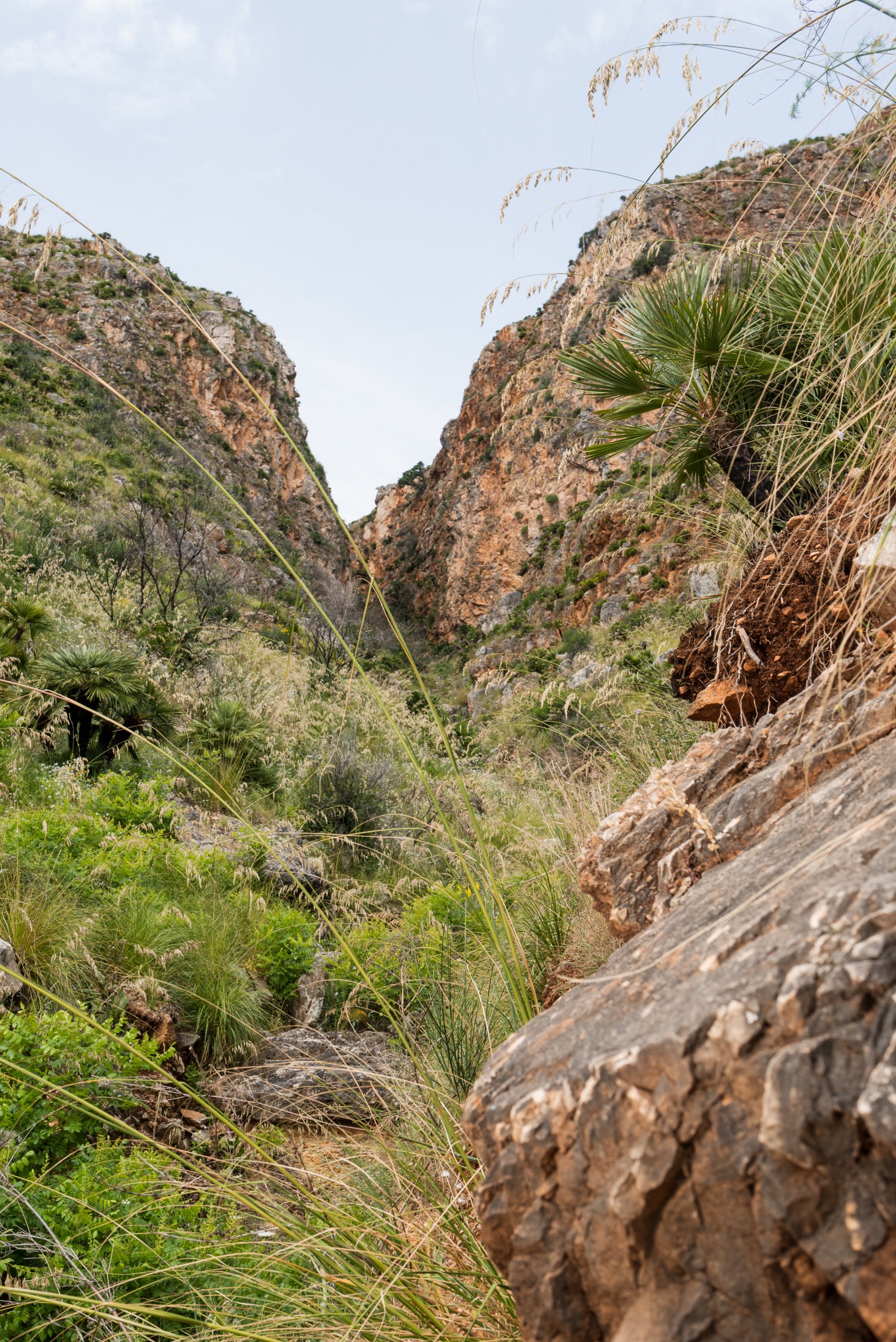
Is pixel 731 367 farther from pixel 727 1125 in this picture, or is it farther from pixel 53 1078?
pixel 53 1078

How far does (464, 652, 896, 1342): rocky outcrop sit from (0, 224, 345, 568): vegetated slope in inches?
728

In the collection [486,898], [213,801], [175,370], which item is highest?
A: [175,370]

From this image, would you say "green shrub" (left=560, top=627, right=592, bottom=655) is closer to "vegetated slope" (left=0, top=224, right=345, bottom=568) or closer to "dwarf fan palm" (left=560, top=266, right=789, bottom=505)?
"vegetated slope" (left=0, top=224, right=345, bottom=568)

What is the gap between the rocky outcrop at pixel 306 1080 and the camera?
2.34 meters

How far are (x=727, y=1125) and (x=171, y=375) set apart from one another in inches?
1202

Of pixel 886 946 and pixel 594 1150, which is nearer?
pixel 886 946

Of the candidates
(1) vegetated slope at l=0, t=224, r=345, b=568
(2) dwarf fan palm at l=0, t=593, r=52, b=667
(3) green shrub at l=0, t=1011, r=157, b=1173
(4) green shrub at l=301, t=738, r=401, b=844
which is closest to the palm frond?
(4) green shrub at l=301, t=738, r=401, b=844

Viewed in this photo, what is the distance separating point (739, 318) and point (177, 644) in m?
7.20

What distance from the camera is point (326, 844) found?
16.4 ft

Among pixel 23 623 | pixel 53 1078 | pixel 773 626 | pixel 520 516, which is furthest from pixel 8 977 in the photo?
pixel 520 516

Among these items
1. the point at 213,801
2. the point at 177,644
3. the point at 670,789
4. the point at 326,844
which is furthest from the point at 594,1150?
the point at 177,644

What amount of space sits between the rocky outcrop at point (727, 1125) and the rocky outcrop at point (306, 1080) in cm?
150

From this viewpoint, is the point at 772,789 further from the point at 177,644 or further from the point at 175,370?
the point at 175,370

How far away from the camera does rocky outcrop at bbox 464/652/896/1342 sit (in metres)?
0.57
